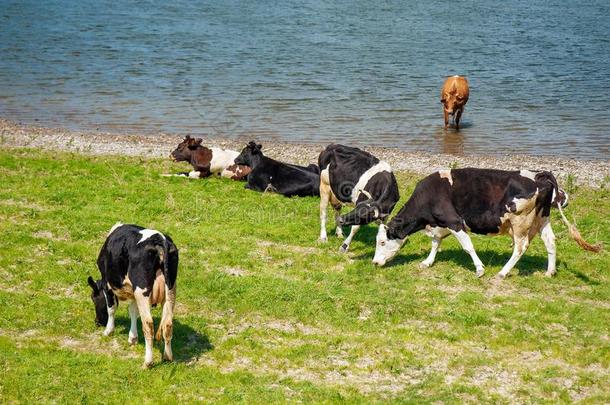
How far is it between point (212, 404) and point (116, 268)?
2.38 metres

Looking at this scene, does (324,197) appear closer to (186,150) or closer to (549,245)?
(549,245)

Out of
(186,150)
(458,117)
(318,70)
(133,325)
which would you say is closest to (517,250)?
Answer: (133,325)

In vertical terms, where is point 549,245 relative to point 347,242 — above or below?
above

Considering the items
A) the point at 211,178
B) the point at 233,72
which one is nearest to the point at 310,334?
the point at 211,178

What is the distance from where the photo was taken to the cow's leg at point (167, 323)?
36.2 ft

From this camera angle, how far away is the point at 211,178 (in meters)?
21.6

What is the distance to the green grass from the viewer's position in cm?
1095

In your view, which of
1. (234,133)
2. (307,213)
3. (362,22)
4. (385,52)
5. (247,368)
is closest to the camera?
(247,368)

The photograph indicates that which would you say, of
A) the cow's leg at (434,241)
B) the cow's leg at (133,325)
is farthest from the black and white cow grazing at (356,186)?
the cow's leg at (133,325)

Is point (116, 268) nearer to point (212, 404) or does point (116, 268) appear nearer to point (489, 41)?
point (212, 404)

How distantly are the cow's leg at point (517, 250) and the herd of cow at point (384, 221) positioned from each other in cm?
2

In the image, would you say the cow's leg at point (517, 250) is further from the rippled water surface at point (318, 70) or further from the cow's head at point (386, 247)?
the rippled water surface at point (318, 70)

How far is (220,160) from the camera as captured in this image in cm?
2206

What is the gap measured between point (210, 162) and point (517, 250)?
31.6 feet
